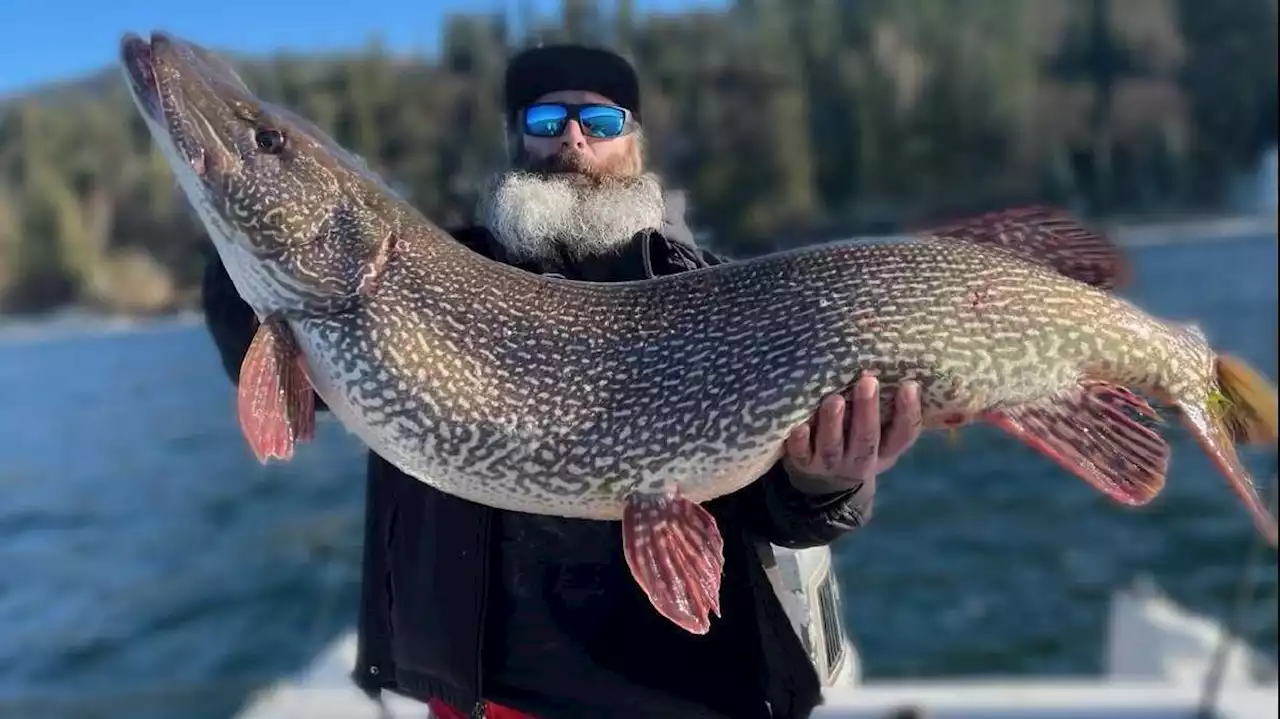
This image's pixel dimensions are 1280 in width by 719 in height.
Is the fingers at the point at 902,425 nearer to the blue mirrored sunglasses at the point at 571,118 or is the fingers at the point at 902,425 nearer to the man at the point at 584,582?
the man at the point at 584,582

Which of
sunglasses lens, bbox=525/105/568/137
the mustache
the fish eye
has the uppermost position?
sunglasses lens, bbox=525/105/568/137

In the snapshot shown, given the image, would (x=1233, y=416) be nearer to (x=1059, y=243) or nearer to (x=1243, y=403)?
(x=1243, y=403)

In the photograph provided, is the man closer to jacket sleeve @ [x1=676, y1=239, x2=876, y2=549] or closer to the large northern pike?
jacket sleeve @ [x1=676, y1=239, x2=876, y2=549]

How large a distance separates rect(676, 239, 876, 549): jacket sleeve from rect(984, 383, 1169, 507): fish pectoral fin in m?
0.33

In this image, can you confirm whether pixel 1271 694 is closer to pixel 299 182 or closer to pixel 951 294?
pixel 951 294

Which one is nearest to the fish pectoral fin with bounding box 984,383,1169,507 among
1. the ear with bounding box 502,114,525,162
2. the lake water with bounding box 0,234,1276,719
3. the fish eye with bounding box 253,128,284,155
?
the ear with bounding box 502,114,525,162

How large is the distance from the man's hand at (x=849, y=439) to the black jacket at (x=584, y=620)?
0.05 metres

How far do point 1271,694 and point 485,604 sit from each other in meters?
3.02

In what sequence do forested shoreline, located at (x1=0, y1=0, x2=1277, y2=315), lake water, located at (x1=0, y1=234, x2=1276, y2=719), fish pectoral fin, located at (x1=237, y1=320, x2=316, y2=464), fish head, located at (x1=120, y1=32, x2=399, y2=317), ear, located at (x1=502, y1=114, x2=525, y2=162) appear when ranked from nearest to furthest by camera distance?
fish pectoral fin, located at (x1=237, y1=320, x2=316, y2=464) → fish head, located at (x1=120, y1=32, x2=399, y2=317) → ear, located at (x1=502, y1=114, x2=525, y2=162) → lake water, located at (x1=0, y1=234, x2=1276, y2=719) → forested shoreline, located at (x1=0, y1=0, x2=1277, y2=315)

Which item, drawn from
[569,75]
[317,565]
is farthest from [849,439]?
[317,565]

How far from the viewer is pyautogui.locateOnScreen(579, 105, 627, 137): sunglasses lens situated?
2582 millimetres

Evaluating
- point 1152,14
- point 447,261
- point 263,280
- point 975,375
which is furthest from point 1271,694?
point 1152,14

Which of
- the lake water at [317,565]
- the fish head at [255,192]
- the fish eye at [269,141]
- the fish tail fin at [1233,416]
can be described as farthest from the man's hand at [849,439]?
the lake water at [317,565]

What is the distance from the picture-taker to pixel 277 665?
8.34m
